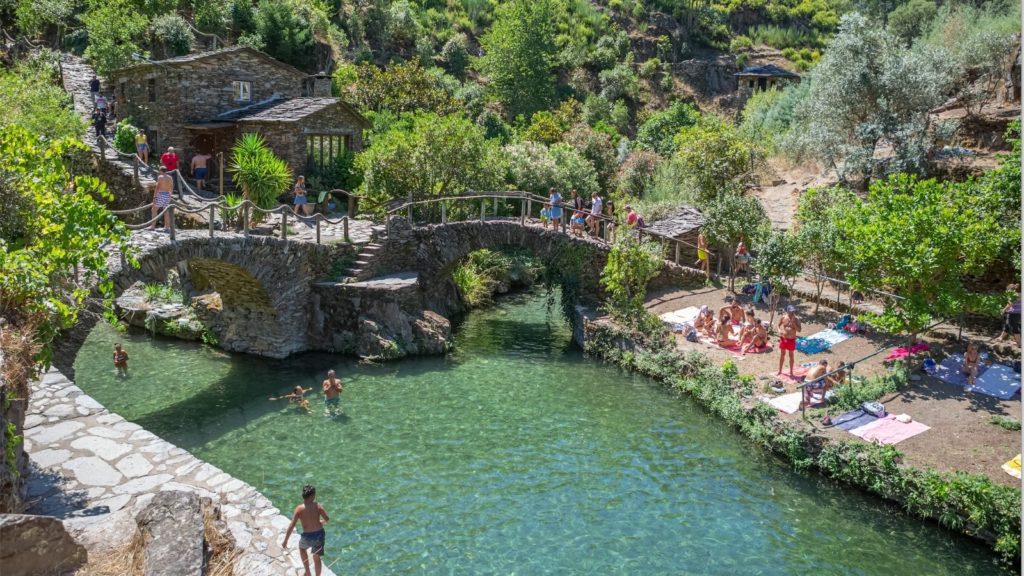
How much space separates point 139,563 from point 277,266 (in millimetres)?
14910

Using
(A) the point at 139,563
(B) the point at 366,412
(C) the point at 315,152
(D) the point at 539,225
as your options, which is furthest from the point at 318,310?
(A) the point at 139,563

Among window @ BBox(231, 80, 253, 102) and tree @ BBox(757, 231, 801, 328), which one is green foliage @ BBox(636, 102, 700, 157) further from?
tree @ BBox(757, 231, 801, 328)

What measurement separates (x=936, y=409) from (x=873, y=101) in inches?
683

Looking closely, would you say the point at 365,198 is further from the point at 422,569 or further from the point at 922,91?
the point at 922,91

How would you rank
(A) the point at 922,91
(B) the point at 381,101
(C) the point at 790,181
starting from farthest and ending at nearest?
(B) the point at 381,101 → (C) the point at 790,181 → (A) the point at 922,91

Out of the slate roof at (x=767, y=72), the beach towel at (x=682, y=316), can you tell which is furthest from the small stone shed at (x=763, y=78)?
the beach towel at (x=682, y=316)

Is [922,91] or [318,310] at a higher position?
[922,91]

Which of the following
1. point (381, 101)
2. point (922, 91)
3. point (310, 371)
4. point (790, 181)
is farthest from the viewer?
point (381, 101)

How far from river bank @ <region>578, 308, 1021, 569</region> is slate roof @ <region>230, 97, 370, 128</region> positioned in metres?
16.2

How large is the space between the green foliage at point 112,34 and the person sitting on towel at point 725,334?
26756 millimetres

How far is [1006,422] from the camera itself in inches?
614

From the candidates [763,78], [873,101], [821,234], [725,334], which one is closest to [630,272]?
[725,334]

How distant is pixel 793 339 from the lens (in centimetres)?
1866

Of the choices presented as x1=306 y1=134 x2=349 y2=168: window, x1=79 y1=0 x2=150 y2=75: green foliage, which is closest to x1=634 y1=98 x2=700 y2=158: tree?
x1=306 y1=134 x2=349 y2=168: window
